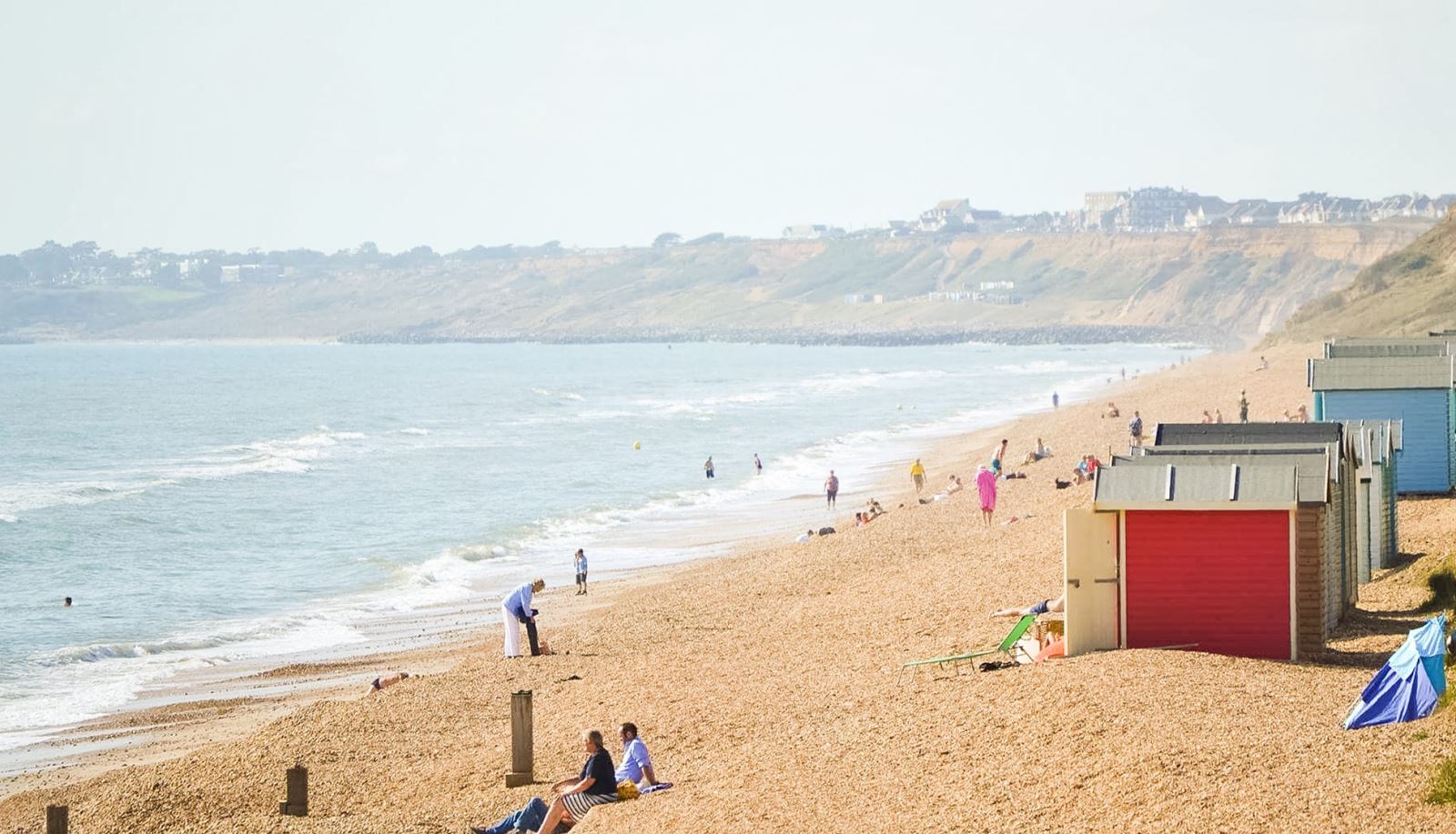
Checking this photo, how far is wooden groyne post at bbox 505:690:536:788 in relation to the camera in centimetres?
1312

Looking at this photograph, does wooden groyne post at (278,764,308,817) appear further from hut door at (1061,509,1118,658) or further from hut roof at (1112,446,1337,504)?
hut roof at (1112,446,1337,504)

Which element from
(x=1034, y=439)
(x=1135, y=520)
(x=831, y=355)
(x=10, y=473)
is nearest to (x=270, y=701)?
(x=1135, y=520)

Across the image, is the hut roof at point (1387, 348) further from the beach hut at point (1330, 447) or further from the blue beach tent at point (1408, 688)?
the blue beach tent at point (1408, 688)

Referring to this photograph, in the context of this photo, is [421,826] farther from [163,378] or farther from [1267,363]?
[163,378]

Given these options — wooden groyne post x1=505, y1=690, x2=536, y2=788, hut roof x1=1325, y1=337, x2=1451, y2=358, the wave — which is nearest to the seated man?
wooden groyne post x1=505, y1=690, x2=536, y2=788

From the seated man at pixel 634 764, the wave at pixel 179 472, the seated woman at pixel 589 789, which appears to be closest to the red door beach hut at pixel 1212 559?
the seated man at pixel 634 764

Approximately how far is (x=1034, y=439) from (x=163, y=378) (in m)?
99.8

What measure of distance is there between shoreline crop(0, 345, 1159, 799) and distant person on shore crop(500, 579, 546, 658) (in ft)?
6.76

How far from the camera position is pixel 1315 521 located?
46.9ft

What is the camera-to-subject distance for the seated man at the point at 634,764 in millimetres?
12266

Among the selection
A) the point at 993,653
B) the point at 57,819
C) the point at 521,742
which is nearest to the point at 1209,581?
the point at 993,653

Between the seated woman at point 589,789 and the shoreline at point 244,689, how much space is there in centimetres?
707

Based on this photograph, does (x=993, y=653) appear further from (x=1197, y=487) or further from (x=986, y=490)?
(x=986, y=490)

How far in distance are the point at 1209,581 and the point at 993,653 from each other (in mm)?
2100
